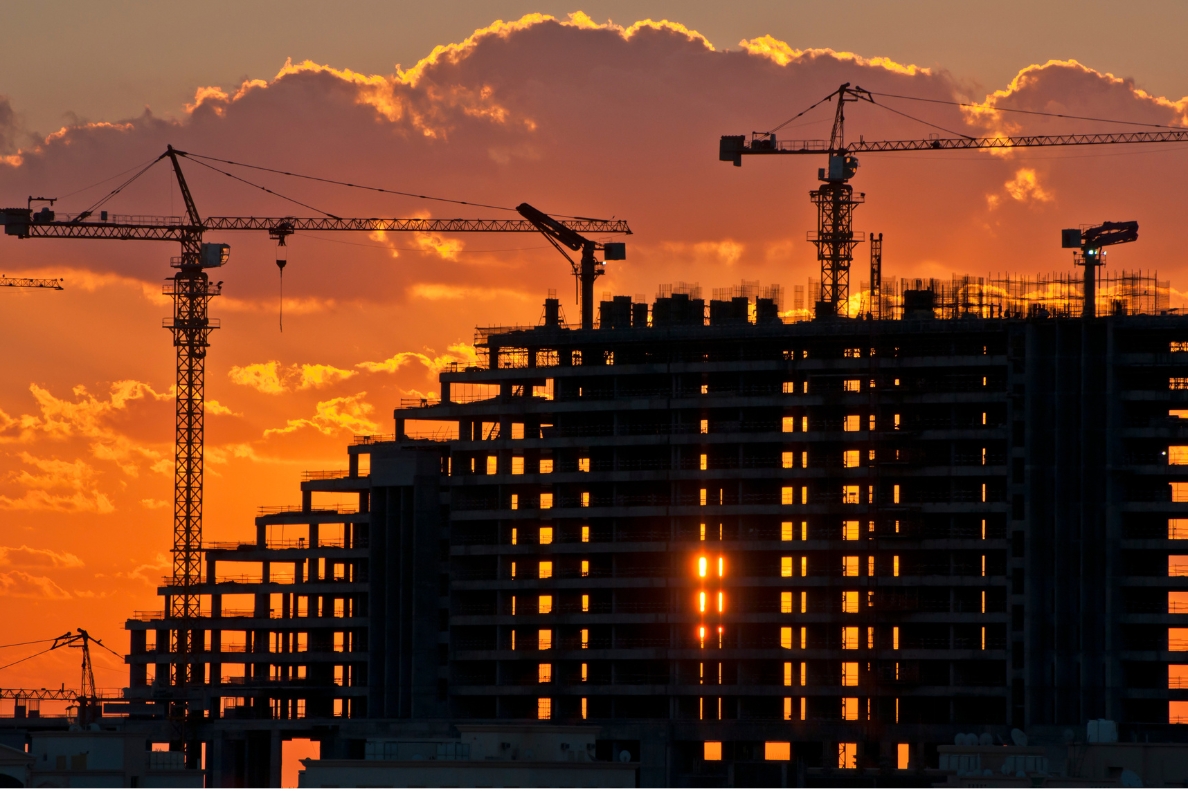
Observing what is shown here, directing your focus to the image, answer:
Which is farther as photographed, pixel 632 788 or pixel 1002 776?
pixel 632 788

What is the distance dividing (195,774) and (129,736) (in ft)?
18.3

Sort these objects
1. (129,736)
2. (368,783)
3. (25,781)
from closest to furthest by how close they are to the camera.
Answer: (25,781)
(368,783)
(129,736)

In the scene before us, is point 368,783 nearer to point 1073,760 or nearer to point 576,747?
point 576,747

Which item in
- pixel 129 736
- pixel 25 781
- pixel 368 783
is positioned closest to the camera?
pixel 25 781

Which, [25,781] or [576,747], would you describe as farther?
[576,747]

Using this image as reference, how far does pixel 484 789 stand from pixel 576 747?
49.7 feet

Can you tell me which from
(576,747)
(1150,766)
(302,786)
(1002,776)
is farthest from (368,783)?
A: (1150,766)

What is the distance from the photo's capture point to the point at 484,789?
173m

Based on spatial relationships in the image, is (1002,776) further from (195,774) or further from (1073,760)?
(195,774)

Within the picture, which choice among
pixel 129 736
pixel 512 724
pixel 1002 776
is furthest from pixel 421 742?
pixel 1002 776

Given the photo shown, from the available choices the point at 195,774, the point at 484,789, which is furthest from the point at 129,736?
the point at 484,789

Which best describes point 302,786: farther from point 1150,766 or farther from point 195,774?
point 1150,766

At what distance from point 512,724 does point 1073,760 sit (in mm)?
41949

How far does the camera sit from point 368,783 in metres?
177
